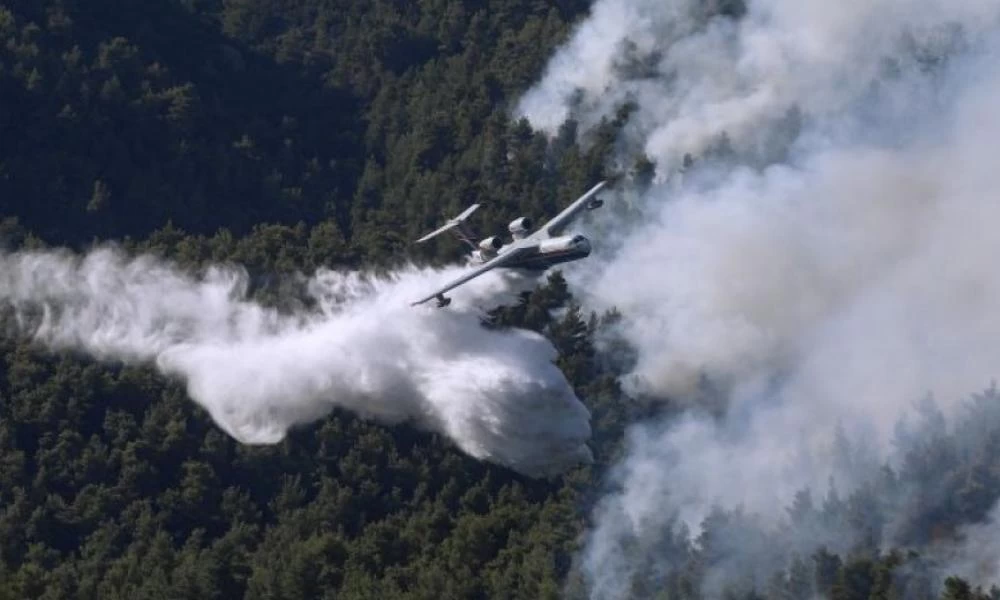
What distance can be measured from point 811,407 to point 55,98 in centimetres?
4278

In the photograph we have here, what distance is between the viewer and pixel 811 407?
280 feet

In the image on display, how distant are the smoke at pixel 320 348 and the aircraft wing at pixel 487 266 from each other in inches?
109

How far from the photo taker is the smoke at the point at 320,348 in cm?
9156

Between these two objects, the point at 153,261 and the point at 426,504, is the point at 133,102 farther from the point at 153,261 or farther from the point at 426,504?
the point at 426,504

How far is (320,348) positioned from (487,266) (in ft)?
25.5

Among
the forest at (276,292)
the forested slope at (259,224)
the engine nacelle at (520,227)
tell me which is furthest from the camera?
the forested slope at (259,224)

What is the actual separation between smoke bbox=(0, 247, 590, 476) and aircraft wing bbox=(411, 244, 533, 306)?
277 centimetres

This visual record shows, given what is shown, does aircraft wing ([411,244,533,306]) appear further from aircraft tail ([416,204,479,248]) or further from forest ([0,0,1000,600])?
forest ([0,0,1000,600])

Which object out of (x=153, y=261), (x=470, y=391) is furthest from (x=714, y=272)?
(x=153, y=261)

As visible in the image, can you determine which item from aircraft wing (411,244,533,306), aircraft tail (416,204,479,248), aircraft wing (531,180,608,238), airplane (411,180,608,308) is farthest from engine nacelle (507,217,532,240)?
aircraft wing (531,180,608,238)

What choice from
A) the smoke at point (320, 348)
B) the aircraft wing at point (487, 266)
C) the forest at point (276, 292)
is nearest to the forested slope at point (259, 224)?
the forest at point (276, 292)

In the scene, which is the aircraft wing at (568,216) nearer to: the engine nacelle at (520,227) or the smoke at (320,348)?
the engine nacelle at (520,227)

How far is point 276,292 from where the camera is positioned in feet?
319

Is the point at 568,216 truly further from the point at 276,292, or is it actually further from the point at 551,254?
the point at 276,292
